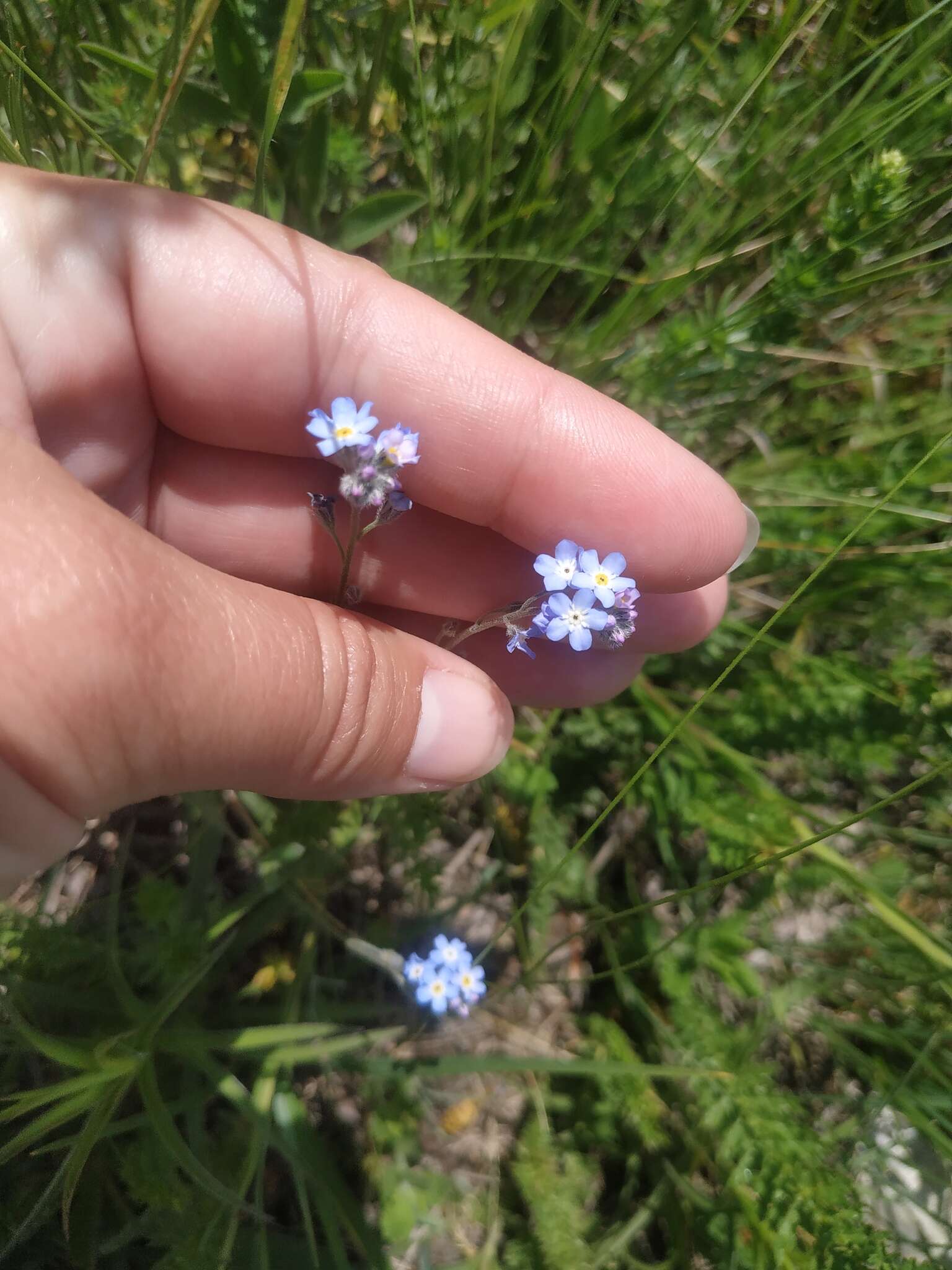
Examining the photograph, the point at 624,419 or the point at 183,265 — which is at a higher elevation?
the point at 624,419

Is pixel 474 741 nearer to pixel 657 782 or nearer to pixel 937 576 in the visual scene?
pixel 657 782

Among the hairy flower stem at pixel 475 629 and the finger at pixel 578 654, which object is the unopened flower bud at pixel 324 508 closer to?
the hairy flower stem at pixel 475 629

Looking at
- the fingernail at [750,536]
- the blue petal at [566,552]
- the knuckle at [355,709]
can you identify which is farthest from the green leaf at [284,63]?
the fingernail at [750,536]

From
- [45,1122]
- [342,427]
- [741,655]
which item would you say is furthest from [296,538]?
[45,1122]

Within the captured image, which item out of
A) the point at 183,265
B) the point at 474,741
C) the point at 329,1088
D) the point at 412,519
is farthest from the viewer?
the point at 329,1088

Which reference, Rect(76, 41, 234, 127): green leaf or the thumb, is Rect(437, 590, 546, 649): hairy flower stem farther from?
Rect(76, 41, 234, 127): green leaf

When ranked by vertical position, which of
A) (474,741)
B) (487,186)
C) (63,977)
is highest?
(487,186)

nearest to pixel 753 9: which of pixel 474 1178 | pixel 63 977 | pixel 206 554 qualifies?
pixel 206 554

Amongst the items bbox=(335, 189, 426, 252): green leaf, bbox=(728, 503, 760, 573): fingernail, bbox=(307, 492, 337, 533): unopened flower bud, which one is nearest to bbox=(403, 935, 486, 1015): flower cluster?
bbox=(307, 492, 337, 533): unopened flower bud
